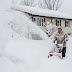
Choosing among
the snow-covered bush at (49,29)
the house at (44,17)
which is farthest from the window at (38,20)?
the snow-covered bush at (49,29)

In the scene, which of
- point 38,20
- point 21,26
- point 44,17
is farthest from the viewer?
point 44,17

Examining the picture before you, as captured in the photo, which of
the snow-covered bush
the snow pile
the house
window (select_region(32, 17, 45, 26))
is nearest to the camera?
the snow pile

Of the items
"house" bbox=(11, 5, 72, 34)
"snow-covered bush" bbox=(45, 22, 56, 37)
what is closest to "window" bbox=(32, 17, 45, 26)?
"house" bbox=(11, 5, 72, 34)

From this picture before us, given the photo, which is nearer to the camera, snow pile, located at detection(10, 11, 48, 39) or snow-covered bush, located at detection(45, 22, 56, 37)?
snow pile, located at detection(10, 11, 48, 39)

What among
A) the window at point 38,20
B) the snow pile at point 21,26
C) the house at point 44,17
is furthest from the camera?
the window at point 38,20

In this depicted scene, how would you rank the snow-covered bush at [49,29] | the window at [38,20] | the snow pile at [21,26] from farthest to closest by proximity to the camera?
the window at [38,20]
the snow-covered bush at [49,29]
the snow pile at [21,26]

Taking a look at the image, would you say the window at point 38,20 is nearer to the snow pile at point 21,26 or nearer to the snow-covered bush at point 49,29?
the snow-covered bush at point 49,29

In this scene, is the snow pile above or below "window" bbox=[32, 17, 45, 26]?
below

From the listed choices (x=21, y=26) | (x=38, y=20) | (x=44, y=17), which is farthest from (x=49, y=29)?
(x=21, y=26)

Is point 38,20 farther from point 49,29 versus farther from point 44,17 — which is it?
point 49,29

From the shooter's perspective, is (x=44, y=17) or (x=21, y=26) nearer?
(x=21, y=26)

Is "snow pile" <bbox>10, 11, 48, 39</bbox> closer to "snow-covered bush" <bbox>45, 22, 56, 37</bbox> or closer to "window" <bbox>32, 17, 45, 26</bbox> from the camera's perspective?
"snow-covered bush" <bbox>45, 22, 56, 37</bbox>

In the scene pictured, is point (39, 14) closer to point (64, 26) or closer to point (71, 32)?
point (64, 26)

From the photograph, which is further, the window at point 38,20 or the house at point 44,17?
A: the window at point 38,20
